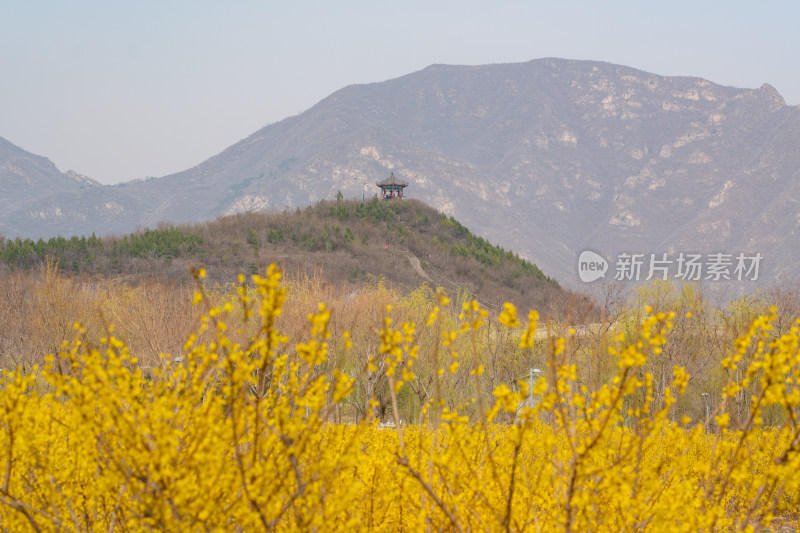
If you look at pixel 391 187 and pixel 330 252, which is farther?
pixel 391 187

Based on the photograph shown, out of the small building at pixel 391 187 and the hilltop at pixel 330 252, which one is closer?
the hilltop at pixel 330 252

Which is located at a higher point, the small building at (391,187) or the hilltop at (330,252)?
the small building at (391,187)

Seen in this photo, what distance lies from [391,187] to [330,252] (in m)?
22.6

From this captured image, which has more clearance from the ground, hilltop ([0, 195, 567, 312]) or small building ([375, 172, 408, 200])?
small building ([375, 172, 408, 200])

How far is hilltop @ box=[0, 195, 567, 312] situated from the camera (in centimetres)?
5497

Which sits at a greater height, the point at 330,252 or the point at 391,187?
the point at 391,187

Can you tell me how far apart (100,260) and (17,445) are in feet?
178

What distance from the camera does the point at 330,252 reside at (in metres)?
67.5

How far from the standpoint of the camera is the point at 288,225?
7394cm

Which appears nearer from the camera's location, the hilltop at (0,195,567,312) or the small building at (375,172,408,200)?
the hilltop at (0,195,567,312)

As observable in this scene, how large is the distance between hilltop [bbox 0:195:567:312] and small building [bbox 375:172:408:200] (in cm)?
332

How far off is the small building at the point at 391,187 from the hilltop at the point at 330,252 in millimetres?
3324

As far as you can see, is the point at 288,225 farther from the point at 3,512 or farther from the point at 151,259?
the point at 3,512

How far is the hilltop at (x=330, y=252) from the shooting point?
180 feet
